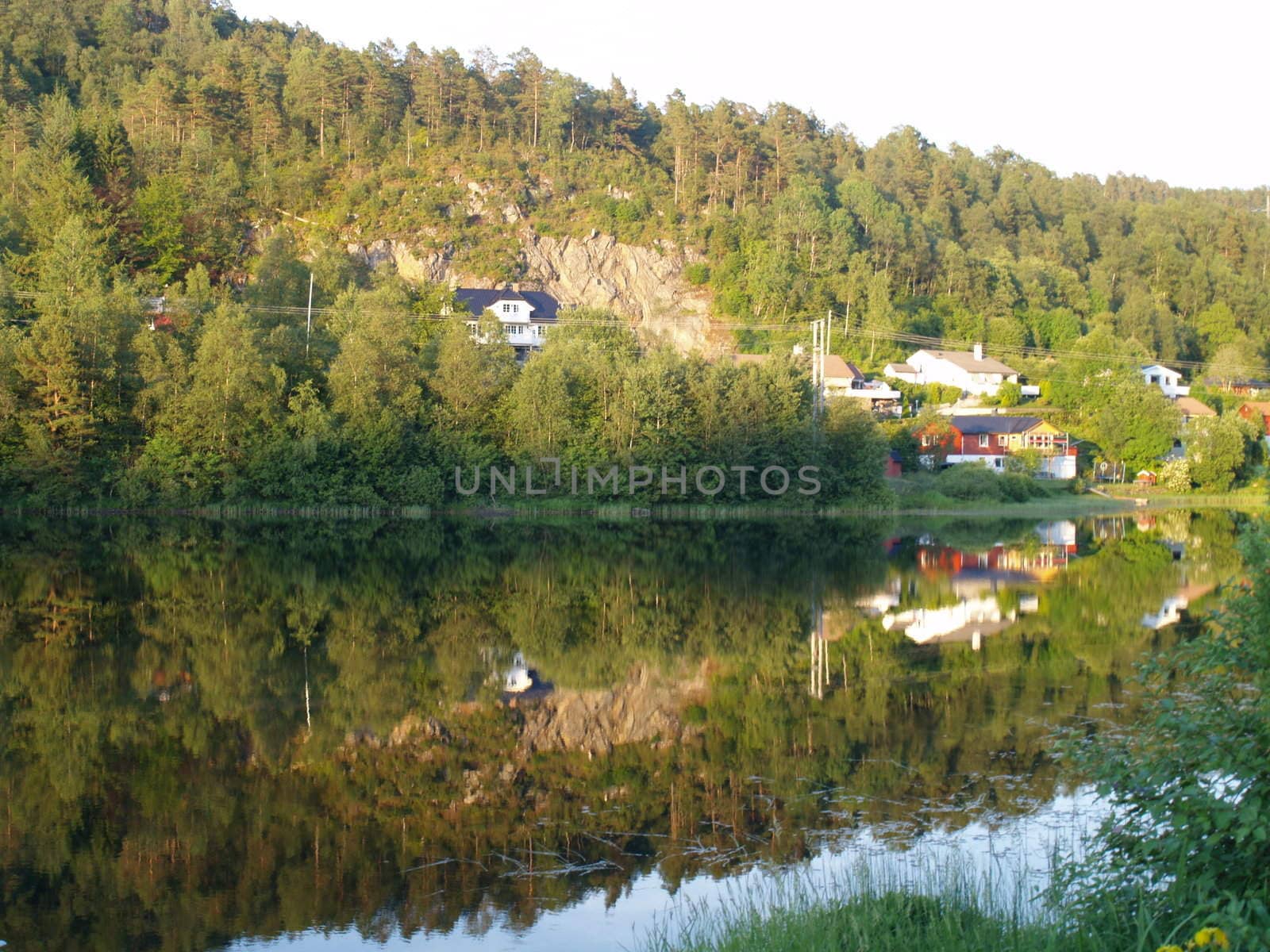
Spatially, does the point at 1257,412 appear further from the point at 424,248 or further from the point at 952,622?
the point at 952,622

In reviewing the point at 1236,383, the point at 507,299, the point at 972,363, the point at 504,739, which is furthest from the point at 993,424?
the point at 504,739

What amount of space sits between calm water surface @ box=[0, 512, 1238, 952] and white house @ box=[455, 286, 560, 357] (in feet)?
151

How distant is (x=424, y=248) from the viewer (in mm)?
78438

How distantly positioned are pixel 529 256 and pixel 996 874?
249 ft

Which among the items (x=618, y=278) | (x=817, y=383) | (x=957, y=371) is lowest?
(x=817, y=383)

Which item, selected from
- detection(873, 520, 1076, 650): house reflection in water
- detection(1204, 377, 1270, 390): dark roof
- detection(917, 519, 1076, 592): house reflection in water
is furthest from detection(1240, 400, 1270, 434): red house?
detection(917, 519, 1076, 592): house reflection in water

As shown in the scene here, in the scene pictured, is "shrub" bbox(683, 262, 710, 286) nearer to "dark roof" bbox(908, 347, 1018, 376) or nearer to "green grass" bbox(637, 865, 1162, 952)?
"dark roof" bbox(908, 347, 1018, 376)

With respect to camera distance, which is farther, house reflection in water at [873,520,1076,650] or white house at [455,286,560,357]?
white house at [455,286,560,357]

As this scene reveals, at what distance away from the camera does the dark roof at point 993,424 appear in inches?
2616

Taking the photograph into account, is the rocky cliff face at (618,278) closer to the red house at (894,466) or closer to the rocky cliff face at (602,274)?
the rocky cliff face at (602,274)

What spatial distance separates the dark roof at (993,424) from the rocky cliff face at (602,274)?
19135 mm

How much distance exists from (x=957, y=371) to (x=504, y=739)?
73327mm
